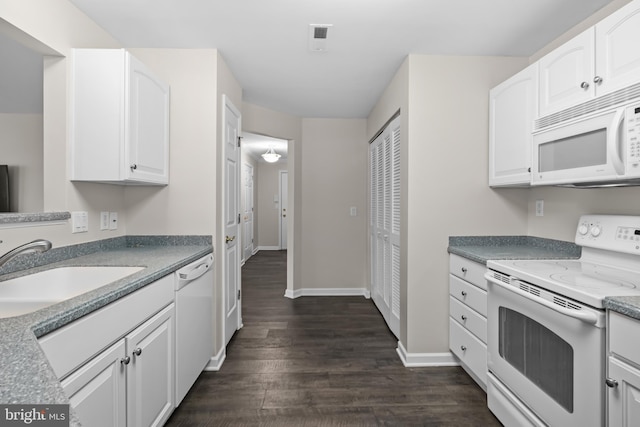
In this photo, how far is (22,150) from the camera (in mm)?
2275

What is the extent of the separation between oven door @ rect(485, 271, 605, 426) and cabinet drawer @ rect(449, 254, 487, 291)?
0.16 metres

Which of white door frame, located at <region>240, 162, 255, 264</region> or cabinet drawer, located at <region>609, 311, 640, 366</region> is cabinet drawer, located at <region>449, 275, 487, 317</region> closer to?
cabinet drawer, located at <region>609, 311, 640, 366</region>

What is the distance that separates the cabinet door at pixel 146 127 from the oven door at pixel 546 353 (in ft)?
7.06

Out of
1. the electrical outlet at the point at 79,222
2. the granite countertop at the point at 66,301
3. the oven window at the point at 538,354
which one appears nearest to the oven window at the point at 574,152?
the oven window at the point at 538,354

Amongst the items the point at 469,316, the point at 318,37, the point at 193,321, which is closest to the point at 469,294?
the point at 469,316

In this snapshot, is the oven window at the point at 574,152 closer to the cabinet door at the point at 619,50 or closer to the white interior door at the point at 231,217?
the cabinet door at the point at 619,50

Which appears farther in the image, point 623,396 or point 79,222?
point 79,222

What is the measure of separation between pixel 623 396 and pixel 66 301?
185cm

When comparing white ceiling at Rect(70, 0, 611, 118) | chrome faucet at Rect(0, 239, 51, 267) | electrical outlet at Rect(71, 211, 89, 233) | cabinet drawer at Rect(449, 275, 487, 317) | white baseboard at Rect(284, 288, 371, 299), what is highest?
white ceiling at Rect(70, 0, 611, 118)

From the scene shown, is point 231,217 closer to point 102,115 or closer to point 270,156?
point 102,115

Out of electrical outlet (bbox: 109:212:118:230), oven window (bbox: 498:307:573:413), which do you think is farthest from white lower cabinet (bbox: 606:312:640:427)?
electrical outlet (bbox: 109:212:118:230)

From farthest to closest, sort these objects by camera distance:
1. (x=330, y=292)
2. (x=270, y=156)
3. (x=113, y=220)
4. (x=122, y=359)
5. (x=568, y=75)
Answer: (x=270, y=156) → (x=330, y=292) → (x=113, y=220) → (x=568, y=75) → (x=122, y=359)

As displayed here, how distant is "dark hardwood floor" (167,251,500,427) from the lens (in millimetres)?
1808

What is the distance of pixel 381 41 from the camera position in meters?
2.24
